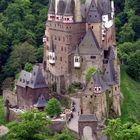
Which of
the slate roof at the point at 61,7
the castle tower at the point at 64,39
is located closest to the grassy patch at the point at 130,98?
the castle tower at the point at 64,39

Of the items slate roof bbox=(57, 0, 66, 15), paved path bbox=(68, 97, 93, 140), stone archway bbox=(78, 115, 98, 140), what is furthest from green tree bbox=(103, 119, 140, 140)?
slate roof bbox=(57, 0, 66, 15)

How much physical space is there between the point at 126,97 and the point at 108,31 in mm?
8509

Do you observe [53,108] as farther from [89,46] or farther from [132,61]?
[132,61]

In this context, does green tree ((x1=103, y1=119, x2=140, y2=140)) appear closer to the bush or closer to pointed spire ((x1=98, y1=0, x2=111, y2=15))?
the bush

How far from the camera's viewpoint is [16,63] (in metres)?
105

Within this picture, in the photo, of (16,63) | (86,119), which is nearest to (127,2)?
(16,63)

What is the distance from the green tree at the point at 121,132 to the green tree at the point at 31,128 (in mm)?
6604

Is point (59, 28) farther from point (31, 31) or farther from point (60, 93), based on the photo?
point (31, 31)

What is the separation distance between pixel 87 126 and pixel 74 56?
11584 mm

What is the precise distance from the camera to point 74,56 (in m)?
87.6

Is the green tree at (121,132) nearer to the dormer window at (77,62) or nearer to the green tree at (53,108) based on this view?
the green tree at (53,108)

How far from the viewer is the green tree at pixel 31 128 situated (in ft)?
243

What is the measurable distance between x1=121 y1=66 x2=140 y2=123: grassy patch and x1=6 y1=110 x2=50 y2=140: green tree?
13.1 meters

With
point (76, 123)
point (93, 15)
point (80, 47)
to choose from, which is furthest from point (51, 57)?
point (76, 123)
